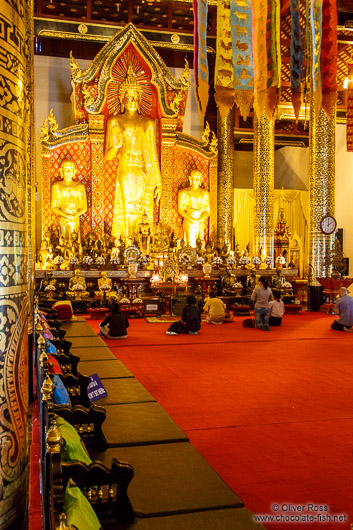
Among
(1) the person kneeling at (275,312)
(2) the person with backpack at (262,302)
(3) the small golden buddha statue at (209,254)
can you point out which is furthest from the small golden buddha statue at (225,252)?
(2) the person with backpack at (262,302)

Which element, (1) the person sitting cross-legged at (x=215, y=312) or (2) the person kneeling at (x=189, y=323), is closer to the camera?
(2) the person kneeling at (x=189, y=323)

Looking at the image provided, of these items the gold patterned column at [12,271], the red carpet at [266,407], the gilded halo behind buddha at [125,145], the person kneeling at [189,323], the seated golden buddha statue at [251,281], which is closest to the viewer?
the gold patterned column at [12,271]

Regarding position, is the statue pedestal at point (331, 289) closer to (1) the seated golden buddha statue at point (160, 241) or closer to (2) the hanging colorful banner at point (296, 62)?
(1) the seated golden buddha statue at point (160, 241)

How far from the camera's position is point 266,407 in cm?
477

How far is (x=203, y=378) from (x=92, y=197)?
34.4 feet

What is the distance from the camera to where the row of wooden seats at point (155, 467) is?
2.39 meters

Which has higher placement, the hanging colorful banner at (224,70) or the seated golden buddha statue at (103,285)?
the hanging colorful banner at (224,70)

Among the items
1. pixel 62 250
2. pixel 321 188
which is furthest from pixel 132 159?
pixel 321 188

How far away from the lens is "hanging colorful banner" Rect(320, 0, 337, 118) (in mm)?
7195

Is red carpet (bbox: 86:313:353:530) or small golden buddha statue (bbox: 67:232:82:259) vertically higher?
small golden buddha statue (bbox: 67:232:82:259)

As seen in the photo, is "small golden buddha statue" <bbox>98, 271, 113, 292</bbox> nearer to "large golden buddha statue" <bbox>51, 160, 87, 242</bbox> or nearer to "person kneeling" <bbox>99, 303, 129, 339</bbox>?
"large golden buddha statue" <bbox>51, 160, 87, 242</bbox>

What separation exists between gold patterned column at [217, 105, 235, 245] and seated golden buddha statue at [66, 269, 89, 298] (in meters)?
5.13

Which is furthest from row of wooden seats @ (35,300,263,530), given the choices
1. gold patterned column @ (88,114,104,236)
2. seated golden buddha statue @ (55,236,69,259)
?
gold patterned column @ (88,114,104,236)

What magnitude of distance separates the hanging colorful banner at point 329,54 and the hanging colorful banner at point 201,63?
1.62m
